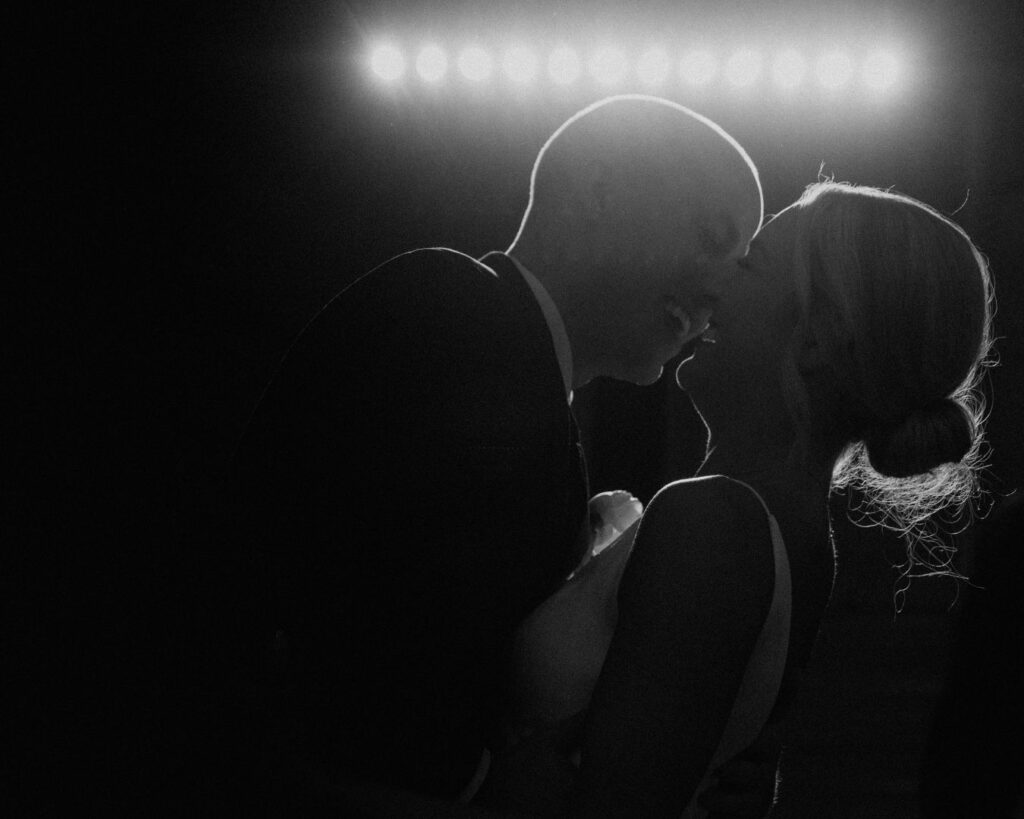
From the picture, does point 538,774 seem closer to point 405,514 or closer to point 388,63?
point 405,514

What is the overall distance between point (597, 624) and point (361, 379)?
384mm

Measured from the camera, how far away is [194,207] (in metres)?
1.83

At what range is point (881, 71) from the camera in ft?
10.3

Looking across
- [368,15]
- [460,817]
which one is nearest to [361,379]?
[460,817]

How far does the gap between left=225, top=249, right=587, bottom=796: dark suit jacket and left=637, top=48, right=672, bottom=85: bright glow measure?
2436 mm

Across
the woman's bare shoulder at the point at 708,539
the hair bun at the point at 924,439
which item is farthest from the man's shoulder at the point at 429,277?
the hair bun at the point at 924,439

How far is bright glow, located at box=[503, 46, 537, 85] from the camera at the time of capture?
315 cm

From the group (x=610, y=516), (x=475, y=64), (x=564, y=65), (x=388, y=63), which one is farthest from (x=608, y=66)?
(x=610, y=516)

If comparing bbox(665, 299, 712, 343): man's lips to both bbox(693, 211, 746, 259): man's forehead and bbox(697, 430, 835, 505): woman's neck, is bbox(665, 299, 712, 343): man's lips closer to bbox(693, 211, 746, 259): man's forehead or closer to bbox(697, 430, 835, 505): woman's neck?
bbox(693, 211, 746, 259): man's forehead

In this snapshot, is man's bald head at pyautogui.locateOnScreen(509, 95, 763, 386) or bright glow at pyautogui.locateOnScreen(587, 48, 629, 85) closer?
man's bald head at pyautogui.locateOnScreen(509, 95, 763, 386)

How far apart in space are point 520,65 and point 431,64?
34 cm

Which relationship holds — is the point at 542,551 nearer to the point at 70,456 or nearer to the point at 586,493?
the point at 586,493

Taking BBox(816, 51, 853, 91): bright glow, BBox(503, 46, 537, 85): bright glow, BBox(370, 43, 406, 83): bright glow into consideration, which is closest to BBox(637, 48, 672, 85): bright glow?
BBox(503, 46, 537, 85): bright glow

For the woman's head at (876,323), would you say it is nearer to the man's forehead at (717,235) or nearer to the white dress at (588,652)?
the man's forehead at (717,235)
